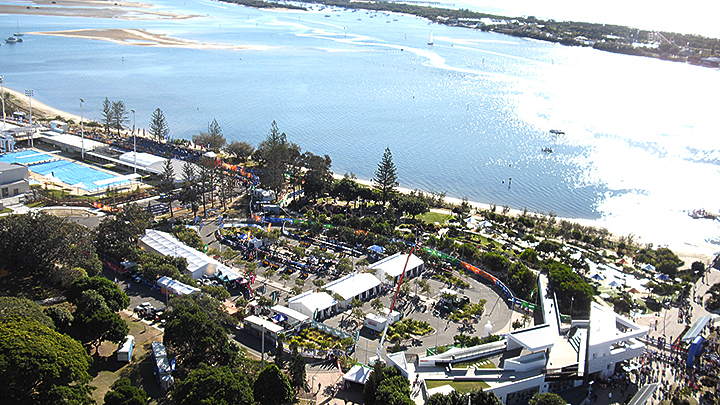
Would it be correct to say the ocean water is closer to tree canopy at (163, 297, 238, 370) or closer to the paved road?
the paved road

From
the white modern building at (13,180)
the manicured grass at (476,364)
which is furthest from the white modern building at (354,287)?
the white modern building at (13,180)

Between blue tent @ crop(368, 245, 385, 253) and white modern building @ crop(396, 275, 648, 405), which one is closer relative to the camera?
white modern building @ crop(396, 275, 648, 405)

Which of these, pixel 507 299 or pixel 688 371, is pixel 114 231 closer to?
pixel 507 299

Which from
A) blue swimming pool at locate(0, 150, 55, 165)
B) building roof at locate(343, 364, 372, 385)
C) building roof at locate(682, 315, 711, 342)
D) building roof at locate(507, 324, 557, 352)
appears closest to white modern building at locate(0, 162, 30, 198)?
blue swimming pool at locate(0, 150, 55, 165)

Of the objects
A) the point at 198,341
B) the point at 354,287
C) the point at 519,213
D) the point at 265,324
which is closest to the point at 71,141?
the point at 354,287

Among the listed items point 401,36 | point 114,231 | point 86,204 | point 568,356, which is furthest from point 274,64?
point 568,356
